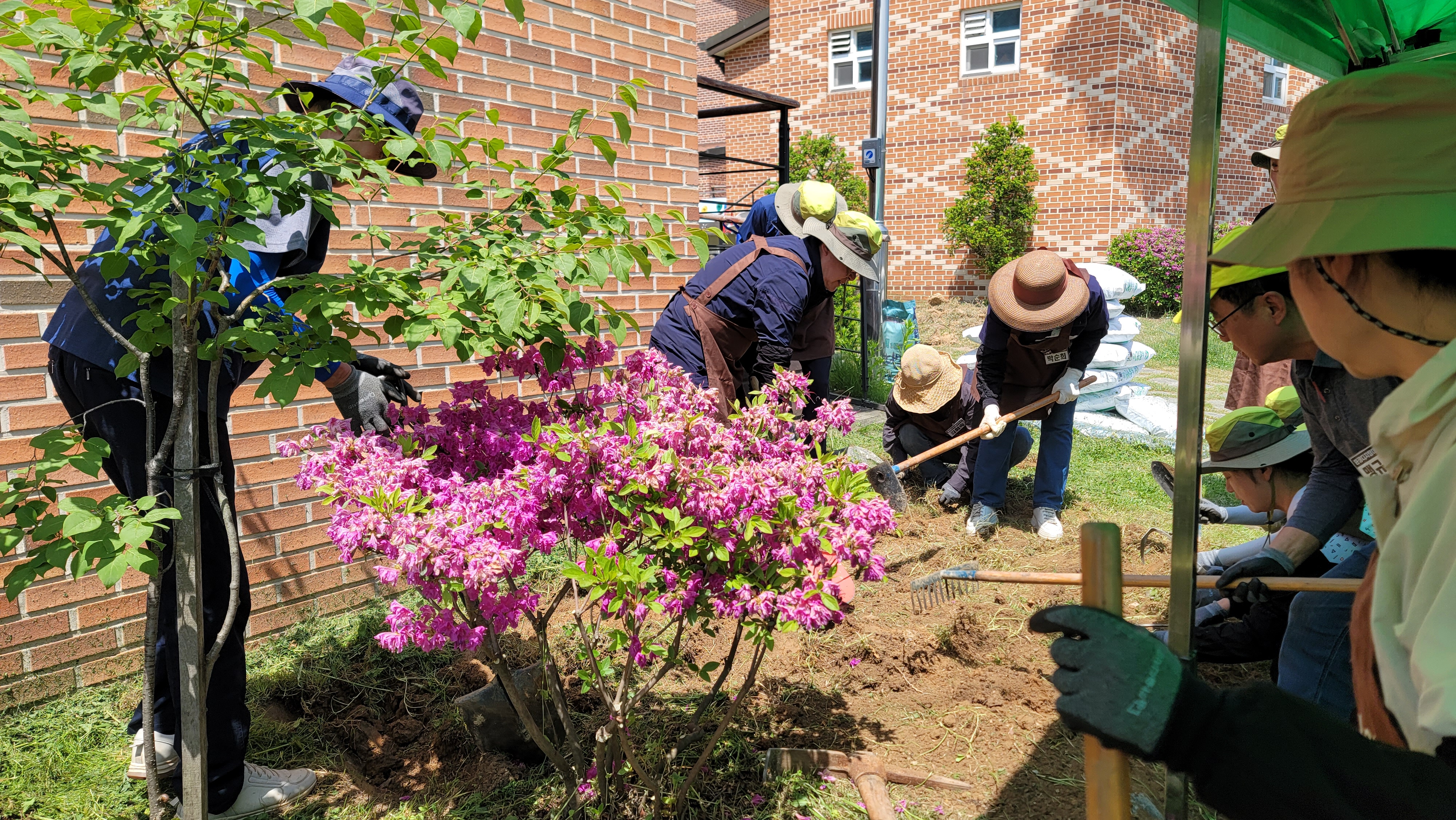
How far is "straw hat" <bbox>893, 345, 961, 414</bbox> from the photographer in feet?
Answer: 18.3

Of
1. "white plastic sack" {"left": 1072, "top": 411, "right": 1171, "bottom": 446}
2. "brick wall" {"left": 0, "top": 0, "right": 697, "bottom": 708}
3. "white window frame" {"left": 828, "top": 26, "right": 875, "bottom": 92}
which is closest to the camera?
"brick wall" {"left": 0, "top": 0, "right": 697, "bottom": 708}

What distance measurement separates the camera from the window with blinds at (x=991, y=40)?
14852 mm

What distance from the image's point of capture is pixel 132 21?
1340mm

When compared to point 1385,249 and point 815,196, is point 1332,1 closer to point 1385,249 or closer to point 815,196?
point 1385,249

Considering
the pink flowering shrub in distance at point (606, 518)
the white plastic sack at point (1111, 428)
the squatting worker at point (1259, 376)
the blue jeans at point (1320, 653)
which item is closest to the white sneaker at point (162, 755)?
the pink flowering shrub in distance at point (606, 518)

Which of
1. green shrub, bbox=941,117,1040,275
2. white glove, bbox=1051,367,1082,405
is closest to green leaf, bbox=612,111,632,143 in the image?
white glove, bbox=1051,367,1082,405

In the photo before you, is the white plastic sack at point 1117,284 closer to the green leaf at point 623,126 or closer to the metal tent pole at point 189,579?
the green leaf at point 623,126

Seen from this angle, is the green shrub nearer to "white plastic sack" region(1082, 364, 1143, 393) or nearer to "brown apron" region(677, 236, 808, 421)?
"white plastic sack" region(1082, 364, 1143, 393)

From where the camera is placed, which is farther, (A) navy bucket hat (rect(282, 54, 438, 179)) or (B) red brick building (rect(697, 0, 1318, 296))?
(B) red brick building (rect(697, 0, 1318, 296))

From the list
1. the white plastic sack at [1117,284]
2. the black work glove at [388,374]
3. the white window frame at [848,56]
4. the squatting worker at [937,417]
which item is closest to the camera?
the black work glove at [388,374]

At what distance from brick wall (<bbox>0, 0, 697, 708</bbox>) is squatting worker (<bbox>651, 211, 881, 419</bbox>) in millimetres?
471

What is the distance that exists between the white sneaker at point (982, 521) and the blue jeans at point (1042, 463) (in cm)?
4

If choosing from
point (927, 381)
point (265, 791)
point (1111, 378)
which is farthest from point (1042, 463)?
point (265, 791)

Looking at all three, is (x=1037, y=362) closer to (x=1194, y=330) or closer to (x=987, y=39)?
(x=1194, y=330)
